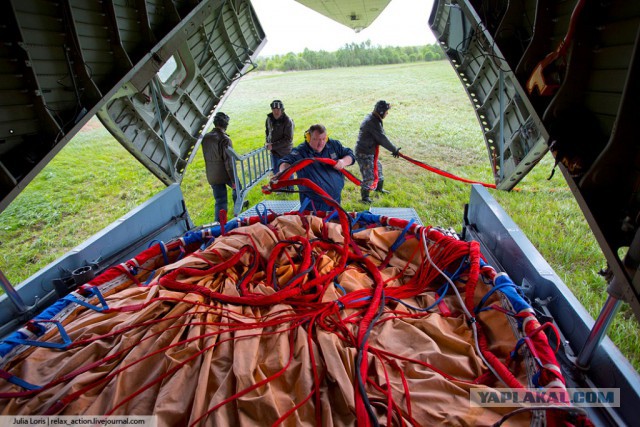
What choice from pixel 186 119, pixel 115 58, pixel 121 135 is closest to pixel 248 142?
pixel 186 119

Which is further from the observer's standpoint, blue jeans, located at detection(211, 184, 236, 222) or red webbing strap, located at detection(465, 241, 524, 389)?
blue jeans, located at detection(211, 184, 236, 222)


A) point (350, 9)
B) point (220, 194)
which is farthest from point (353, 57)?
point (220, 194)

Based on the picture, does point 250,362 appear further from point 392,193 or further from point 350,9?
point 350,9

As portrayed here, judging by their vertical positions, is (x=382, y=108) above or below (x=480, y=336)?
above

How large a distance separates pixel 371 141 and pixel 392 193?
1.35m

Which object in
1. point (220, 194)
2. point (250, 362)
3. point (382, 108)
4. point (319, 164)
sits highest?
point (382, 108)

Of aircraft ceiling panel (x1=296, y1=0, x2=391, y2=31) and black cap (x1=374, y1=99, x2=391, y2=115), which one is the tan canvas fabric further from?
aircraft ceiling panel (x1=296, y1=0, x2=391, y2=31)

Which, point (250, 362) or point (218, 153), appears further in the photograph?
point (218, 153)

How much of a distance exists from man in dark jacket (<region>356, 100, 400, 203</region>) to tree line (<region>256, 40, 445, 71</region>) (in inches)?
1026

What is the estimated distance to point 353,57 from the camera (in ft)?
96.3

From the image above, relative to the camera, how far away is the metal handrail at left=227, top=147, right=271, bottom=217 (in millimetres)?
5011

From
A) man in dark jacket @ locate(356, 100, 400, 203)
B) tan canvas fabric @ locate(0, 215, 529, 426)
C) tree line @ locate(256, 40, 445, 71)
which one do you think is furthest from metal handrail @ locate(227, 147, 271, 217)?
tree line @ locate(256, 40, 445, 71)

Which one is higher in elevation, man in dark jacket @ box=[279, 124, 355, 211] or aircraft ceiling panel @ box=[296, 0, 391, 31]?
aircraft ceiling panel @ box=[296, 0, 391, 31]

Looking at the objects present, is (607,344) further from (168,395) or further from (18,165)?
(18,165)
